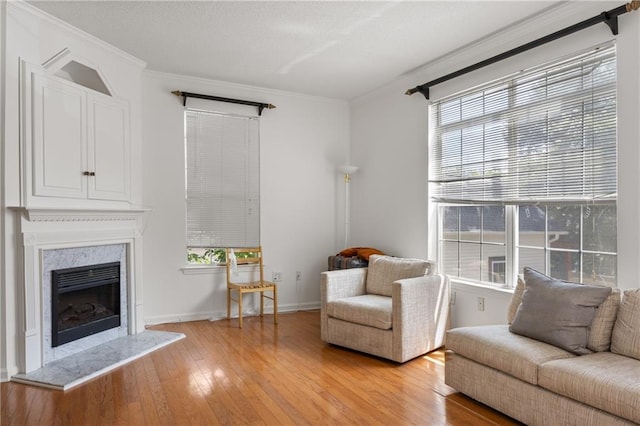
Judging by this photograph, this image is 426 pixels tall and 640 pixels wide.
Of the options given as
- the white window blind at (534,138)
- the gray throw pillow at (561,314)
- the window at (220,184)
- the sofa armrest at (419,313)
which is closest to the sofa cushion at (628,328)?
the gray throw pillow at (561,314)

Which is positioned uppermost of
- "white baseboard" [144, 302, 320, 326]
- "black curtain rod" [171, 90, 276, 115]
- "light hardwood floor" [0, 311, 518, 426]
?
"black curtain rod" [171, 90, 276, 115]

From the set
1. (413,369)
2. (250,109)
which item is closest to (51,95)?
(250,109)

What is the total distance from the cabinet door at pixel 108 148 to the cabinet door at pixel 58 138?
82mm

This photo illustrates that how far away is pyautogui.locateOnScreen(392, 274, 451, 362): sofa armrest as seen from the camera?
A: 10.6 ft

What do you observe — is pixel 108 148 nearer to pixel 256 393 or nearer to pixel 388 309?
pixel 256 393

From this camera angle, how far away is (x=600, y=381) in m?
1.96

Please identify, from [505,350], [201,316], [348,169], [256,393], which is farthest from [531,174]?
[201,316]

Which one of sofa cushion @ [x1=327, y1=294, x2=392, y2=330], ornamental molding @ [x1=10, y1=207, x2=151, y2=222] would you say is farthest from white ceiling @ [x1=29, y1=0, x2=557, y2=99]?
sofa cushion @ [x1=327, y1=294, x2=392, y2=330]

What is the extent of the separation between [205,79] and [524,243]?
362 centimetres

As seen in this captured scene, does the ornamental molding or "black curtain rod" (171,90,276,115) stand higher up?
"black curtain rod" (171,90,276,115)

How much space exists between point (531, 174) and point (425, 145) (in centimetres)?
122

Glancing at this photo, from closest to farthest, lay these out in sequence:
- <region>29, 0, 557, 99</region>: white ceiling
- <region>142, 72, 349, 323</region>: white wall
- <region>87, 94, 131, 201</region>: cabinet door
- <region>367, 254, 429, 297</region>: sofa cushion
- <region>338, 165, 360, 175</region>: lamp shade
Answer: <region>29, 0, 557, 99</region>: white ceiling < <region>87, 94, 131, 201</region>: cabinet door < <region>367, 254, 429, 297</region>: sofa cushion < <region>142, 72, 349, 323</region>: white wall < <region>338, 165, 360, 175</region>: lamp shade

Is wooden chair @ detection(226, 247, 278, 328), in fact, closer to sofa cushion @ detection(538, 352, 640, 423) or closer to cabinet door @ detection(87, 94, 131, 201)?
cabinet door @ detection(87, 94, 131, 201)

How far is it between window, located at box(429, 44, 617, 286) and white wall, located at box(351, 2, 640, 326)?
0.09 m
